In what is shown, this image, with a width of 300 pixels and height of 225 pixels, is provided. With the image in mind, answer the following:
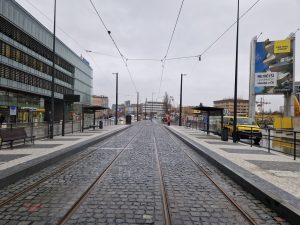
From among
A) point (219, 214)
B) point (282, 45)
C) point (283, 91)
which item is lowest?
point (219, 214)

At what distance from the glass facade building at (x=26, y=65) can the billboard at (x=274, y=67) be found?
32.8 metres

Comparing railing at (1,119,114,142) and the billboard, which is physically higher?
the billboard

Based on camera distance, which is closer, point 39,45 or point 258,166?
point 258,166

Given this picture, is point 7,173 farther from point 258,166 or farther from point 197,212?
point 258,166

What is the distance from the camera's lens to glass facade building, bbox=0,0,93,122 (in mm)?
47781

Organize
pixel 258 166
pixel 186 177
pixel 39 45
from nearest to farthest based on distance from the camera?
pixel 186 177, pixel 258 166, pixel 39 45

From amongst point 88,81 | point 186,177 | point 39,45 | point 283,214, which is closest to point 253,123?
point 186,177

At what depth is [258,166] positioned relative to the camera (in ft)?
35.0

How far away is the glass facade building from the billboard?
3280 cm

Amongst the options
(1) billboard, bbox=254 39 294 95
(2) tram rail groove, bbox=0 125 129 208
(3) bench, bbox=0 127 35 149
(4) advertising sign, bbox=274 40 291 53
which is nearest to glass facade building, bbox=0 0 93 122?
(3) bench, bbox=0 127 35 149

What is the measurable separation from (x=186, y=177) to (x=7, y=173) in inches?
182

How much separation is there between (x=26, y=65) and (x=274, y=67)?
39.2 m

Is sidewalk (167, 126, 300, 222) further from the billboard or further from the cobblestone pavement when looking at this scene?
the billboard

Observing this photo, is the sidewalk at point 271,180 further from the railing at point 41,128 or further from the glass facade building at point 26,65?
the glass facade building at point 26,65
